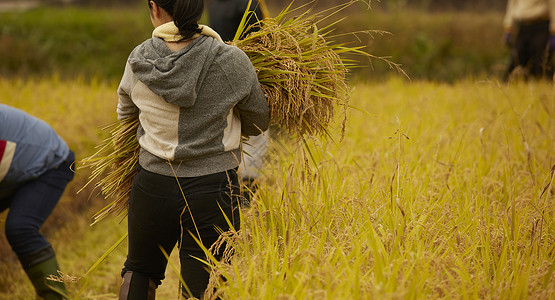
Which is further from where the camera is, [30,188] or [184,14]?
[30,188]

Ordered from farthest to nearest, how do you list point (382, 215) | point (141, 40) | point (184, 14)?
1. point (141, 40)
2. point (382, 215)
3. point (184, 14)

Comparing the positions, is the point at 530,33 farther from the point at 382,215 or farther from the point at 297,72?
the point at 297,72

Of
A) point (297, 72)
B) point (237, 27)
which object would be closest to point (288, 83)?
point (297, 72)

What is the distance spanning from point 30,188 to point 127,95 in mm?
1027

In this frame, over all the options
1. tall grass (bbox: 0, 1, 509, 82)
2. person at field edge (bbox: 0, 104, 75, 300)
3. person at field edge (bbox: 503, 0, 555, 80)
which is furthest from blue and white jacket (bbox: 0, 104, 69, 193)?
tall grass (bbox: 0, 1, 509, 82)

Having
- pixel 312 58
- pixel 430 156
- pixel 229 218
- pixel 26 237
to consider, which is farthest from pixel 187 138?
pixel 430 156

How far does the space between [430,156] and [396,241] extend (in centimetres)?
139

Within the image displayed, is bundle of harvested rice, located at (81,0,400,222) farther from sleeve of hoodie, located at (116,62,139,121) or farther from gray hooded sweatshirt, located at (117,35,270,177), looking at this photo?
gray hooded sweatshirt, located at (117,35,270,177)

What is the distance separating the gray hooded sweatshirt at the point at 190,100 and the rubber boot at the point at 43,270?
1.02 meters

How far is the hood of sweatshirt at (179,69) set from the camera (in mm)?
1864

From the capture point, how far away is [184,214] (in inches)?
78.5

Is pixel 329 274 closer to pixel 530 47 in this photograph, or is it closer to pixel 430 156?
pixel 430 156

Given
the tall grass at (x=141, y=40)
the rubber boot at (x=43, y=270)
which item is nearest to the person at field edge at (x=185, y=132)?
the rubber boot at (x=43, y=270)

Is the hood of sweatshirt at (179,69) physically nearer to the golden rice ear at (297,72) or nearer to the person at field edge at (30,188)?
the golden rice ear at (297,72)
